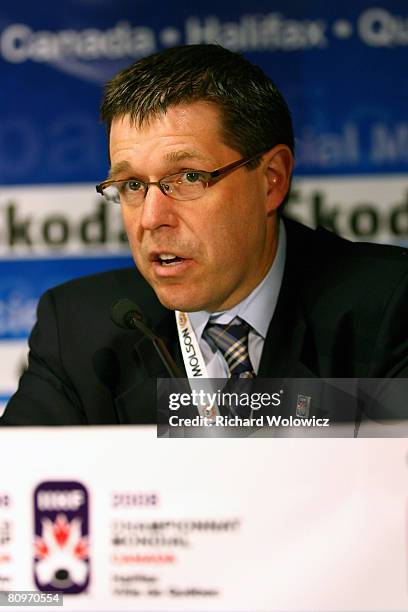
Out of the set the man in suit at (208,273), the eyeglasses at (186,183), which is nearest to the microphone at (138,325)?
the man in suit at (208,273)

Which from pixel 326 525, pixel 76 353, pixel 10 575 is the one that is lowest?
pixel 10 575

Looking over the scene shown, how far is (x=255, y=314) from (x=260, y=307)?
0.02m

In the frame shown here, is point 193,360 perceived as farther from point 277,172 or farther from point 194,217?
point 277,172

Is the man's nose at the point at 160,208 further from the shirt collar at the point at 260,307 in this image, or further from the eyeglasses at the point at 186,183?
the shirt collar at the point at 260,307

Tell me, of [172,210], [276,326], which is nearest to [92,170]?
[172,210]

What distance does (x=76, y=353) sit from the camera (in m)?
1.78

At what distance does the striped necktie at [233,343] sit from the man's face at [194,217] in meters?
0.05

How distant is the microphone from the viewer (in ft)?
5.48

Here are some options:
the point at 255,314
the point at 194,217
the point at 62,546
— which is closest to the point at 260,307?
the point at 255,314

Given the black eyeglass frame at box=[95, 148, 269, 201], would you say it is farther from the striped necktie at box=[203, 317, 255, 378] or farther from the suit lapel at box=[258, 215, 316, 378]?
the striped necktie at box=[203, 317, 255, 378]

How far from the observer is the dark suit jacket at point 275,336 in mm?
1702

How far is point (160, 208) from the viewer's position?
163cm

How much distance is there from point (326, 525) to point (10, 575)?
63 centimetres

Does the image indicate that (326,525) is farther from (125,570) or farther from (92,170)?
(92,170)
